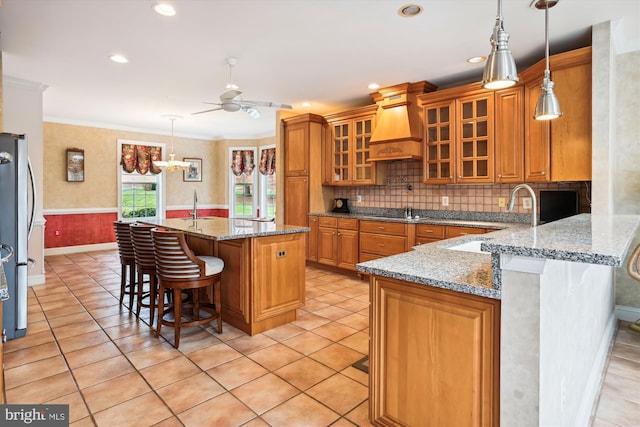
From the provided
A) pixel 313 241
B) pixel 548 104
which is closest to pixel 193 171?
pixel 313 241

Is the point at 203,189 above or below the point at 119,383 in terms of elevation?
above

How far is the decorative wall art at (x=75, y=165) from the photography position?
693 cm

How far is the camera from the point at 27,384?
2299 mm

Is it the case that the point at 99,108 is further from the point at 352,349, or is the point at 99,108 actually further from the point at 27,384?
the point at 352,349

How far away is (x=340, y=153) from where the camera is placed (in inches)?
222

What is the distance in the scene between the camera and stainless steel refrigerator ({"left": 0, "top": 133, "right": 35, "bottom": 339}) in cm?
290

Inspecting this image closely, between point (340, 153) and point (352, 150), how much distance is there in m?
0.25

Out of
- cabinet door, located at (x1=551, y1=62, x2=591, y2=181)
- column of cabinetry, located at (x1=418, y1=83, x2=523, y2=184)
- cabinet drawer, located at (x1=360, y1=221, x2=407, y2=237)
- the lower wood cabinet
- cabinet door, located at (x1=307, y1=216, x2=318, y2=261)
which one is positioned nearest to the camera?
the lower wood cabinet

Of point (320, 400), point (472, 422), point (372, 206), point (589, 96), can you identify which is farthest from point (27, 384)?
point (589, 96)

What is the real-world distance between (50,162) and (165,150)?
7.18 feet

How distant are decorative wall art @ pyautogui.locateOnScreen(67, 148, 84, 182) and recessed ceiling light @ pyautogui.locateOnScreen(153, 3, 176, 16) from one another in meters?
5.41

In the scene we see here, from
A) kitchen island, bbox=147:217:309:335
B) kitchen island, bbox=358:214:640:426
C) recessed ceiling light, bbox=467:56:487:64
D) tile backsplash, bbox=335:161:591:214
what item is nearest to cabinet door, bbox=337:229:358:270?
tile backsplash, bbox=335:161:591:214

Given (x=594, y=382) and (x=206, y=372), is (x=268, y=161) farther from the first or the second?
(x=594, y=382)

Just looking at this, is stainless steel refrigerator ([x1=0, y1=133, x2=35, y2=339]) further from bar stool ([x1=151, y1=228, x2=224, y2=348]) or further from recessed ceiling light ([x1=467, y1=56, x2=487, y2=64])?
recessed ceiling light ([x1=467, y1=56, x2=487, y2=64])
